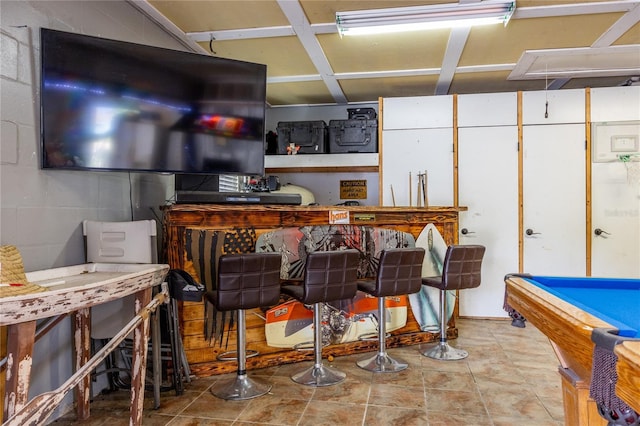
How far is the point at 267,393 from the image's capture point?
9.33 ft

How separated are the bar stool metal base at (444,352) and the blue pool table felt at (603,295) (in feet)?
5.17

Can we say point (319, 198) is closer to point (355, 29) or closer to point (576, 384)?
point (355, 29)

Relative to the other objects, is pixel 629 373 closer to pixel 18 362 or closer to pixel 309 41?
pixel 18 362

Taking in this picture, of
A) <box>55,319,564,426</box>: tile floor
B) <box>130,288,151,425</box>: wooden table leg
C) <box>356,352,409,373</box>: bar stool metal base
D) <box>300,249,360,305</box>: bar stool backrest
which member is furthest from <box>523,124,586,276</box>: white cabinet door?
<box>130,288,151,425</box>: wooden table leg

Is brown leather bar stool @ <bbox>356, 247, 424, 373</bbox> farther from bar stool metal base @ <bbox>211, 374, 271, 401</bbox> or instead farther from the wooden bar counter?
bar stool metal base @ <bbox>211, 374, 271, 401</bbox>

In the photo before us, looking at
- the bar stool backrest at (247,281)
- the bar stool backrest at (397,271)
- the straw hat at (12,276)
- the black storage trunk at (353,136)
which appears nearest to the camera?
the straw hat at (12,276)

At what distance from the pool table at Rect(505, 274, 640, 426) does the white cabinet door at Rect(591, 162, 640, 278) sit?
3.09 meters

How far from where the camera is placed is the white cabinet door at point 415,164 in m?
4.88

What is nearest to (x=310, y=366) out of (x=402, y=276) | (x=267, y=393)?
(x=267, y=393)

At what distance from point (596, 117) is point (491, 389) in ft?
11.6

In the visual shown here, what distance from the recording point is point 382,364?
3.28 metres

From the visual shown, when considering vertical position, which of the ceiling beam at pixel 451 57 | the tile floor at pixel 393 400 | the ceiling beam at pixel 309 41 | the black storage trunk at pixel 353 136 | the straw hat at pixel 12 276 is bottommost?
the tile floor at pixel 393 400

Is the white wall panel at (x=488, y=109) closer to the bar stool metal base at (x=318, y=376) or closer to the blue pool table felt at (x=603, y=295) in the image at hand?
the blue pool table felt at (x=603, y=295)

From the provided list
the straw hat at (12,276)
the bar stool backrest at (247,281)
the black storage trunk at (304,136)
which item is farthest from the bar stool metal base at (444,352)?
the straw hat at (12,276)
